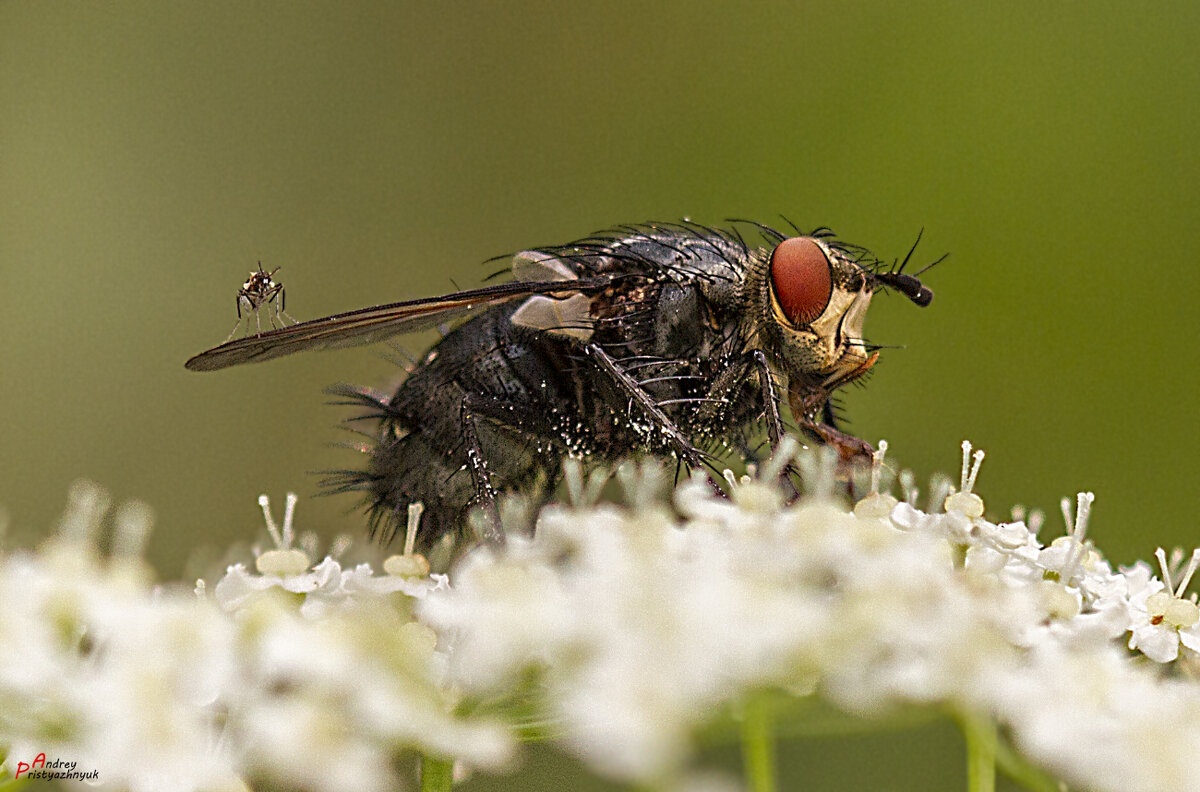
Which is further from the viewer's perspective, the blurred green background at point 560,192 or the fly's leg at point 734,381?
the blurred green background at point 560,192

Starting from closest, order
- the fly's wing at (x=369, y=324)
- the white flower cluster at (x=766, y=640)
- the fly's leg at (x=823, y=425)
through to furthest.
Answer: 1. the white flower cluster at (x=766, y=640)
2. the fly's wing at (x=369, y=324)
3. the fly's leg at (x=823, y=425)

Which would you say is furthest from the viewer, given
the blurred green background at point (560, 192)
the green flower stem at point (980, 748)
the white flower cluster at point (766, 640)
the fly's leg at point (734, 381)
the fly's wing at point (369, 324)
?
the blurred green background at point (560, 192)

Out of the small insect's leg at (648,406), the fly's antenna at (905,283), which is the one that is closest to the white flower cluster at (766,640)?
the small insect's leg at (648,406)

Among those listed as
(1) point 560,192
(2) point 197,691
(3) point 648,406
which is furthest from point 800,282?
(1) point 560,192

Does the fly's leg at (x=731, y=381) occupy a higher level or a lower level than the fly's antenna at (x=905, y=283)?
lower

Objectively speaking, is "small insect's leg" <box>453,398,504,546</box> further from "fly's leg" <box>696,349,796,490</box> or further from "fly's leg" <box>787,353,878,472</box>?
"fly's leg" <box>787,353,878,472</box>

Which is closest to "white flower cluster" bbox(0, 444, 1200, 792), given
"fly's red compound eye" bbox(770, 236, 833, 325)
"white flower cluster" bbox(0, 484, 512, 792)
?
"white flower cluster" bbox(0, 484, 512, 792)

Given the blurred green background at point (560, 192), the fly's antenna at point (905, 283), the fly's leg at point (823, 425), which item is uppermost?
the blurred green background at point (560, 192)

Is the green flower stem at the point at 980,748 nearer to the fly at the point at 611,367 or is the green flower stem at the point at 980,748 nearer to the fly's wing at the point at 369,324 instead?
the fly at the point at 611,367
